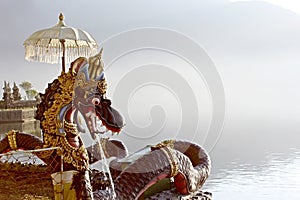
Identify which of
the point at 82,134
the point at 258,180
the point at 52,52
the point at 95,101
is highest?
the point at 52,52

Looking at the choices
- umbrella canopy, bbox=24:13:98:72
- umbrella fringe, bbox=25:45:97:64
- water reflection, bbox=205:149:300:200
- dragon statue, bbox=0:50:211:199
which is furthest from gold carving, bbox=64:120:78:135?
water reflection, bbox=205:149:300:200

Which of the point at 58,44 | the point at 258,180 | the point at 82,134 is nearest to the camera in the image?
the point at 82,134

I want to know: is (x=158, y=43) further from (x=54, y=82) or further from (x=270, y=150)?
(x=270, y=150)

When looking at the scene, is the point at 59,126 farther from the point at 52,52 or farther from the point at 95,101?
the point at 52,52

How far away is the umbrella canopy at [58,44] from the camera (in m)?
2.77

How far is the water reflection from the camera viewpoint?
457 cm

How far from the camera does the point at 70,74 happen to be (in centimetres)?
210

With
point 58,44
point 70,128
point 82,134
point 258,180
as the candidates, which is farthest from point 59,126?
point 258,180

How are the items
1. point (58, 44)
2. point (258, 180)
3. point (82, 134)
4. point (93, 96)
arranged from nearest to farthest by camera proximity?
point (93, 96) < point (82, 134) < point (58, 44) < point (258, 180)

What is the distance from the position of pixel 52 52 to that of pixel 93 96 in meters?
1.06

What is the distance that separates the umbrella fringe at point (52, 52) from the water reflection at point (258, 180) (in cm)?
207

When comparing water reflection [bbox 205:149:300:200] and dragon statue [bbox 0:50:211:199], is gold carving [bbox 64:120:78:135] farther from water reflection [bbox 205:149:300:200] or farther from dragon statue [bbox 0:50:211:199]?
water reflection [bbox 205:149:300:200]

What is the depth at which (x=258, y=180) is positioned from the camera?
522cm

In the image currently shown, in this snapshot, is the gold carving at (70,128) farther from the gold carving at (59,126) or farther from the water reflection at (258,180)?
the water reflection at (258,180)
